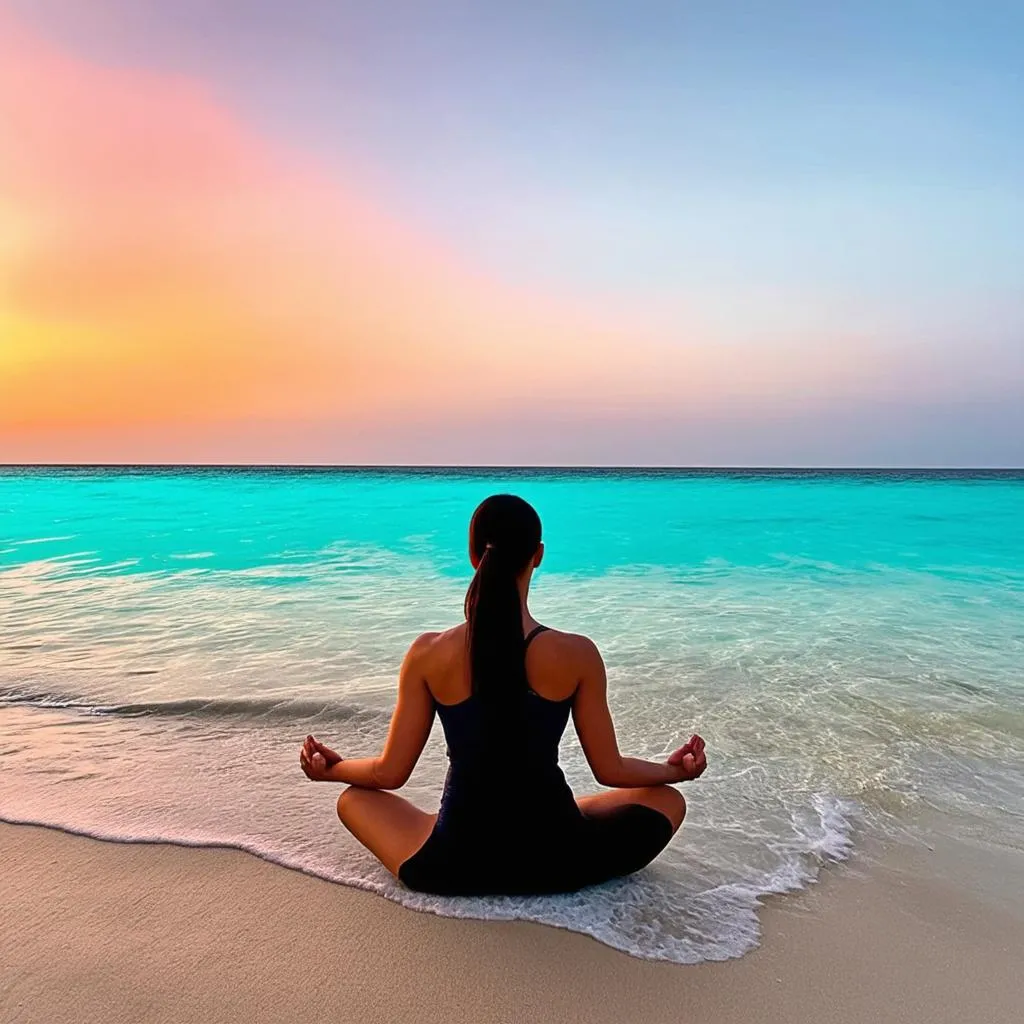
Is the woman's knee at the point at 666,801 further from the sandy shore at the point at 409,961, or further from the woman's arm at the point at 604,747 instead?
the sandy shore at the point at 409,961

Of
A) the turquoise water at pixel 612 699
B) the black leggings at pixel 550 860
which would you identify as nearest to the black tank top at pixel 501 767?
the black leggings at pixel 550 860

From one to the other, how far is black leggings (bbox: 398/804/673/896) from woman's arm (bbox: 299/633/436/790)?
26 cm

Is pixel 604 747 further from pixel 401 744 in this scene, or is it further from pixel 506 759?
pixel 401 744

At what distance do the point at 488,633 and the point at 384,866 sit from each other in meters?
1.13

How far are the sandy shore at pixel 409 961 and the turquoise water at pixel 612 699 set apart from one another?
0.16 metres

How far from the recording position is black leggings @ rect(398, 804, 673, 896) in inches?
110

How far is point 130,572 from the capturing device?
1254cm

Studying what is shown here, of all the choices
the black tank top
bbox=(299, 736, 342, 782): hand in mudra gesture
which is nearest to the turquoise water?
the black tank top

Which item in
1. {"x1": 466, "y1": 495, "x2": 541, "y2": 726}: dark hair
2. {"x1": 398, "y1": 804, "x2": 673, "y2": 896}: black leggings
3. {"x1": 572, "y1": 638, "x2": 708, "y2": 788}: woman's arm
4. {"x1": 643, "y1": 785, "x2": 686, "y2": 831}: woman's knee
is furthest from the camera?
{"x1": 643, "y1": 785, "x2": 686, "y2": 831}: woman's knee

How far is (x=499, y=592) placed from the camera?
257cm

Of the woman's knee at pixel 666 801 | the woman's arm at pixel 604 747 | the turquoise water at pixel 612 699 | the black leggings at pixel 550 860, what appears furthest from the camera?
the turquoise water at pixel 612 699

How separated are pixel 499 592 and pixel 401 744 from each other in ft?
2.13

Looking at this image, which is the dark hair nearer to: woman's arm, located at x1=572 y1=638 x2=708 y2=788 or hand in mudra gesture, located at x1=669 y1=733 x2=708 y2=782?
woman's arm, located at x1=572 y1=638 x2=708 y2=788

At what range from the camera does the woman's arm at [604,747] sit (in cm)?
267
